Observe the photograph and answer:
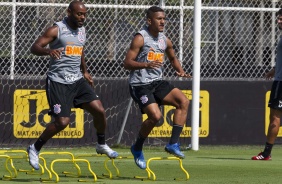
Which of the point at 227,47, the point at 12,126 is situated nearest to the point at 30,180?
the point at 12,126

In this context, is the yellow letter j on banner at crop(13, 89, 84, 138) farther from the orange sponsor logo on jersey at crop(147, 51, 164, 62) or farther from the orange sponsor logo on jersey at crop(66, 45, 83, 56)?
the orange sponsor logo on jersey at crop(66, 45, 83, 56)

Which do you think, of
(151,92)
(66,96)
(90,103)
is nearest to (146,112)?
(151,92)

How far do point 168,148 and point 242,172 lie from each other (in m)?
1.00

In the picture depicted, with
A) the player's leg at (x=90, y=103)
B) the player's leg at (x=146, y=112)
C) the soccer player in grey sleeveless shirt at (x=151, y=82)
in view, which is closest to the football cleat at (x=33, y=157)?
the player's leg at (x=90, y=103)

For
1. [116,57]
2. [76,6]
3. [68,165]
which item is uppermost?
[76,6]

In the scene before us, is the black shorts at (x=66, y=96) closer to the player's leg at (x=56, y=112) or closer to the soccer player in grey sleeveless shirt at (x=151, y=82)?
the player's leg at (x=56, y=112)

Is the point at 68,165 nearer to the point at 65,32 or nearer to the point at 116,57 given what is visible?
the point at 65,32

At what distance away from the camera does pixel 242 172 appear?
12391 millimetres

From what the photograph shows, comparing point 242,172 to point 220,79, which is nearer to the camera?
point 242,172

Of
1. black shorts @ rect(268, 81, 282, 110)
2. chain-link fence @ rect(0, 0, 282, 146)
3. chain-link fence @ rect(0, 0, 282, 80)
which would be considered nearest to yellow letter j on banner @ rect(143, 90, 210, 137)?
chain-link fence @ rect(0, 0, 282, 146)

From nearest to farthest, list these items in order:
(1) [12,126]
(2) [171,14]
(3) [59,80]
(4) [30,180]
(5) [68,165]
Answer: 1. (4) [30,180]
2. (3) [59,80]
3. (5) [68,165]
4. (1) [12,126]
5. (2) [171,14]

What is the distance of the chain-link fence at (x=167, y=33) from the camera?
1669 centimetres

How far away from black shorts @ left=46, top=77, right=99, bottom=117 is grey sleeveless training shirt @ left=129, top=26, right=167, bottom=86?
0.95m

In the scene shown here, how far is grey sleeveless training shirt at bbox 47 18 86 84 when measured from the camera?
1180cm
